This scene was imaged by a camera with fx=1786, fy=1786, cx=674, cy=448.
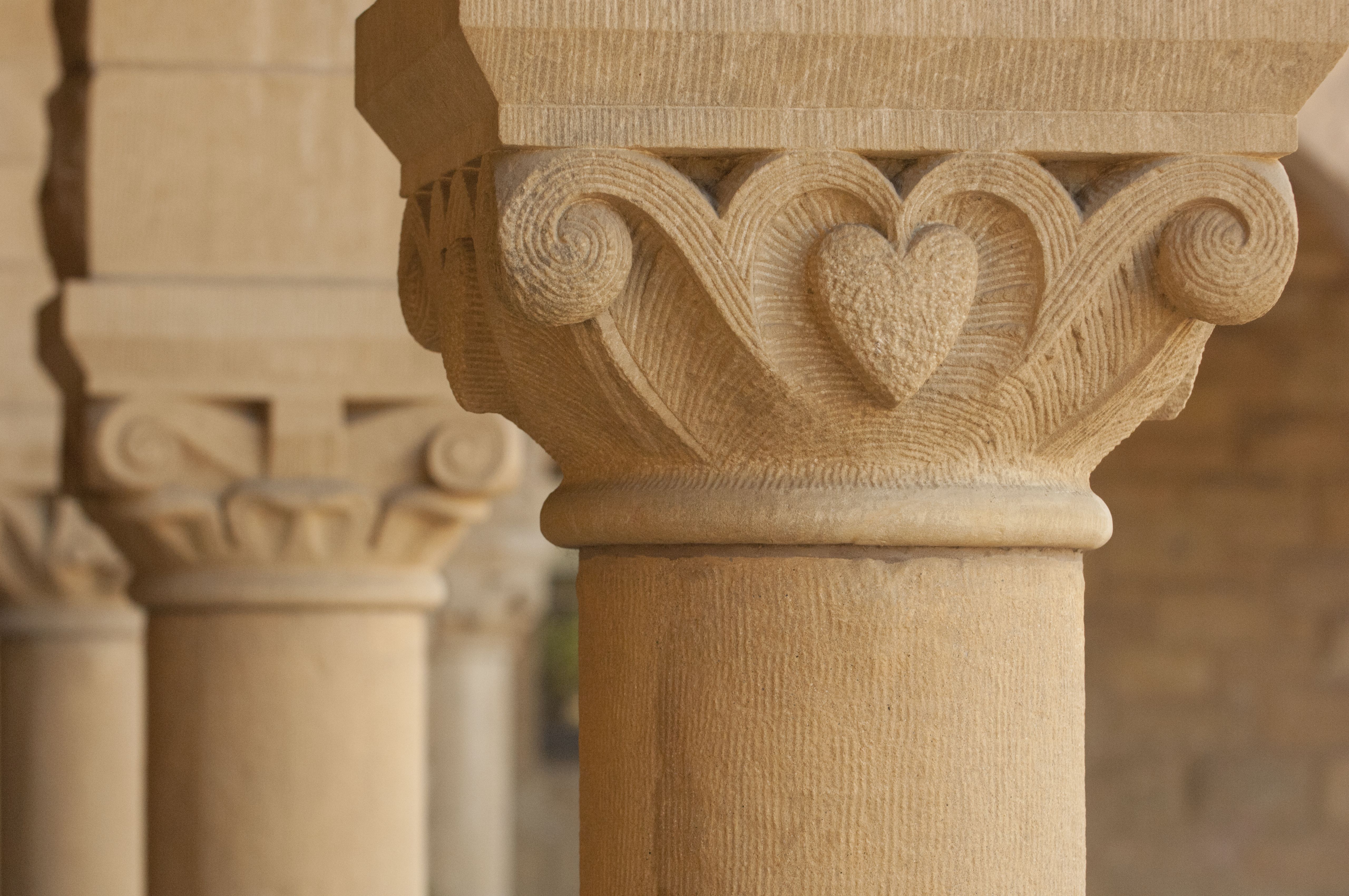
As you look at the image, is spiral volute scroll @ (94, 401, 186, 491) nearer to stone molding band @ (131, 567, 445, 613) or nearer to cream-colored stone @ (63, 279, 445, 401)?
cream-colored stone @ (63, 279, 445, 401)

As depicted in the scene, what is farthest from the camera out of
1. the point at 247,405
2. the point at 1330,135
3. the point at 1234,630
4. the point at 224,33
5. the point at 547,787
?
the point at 547,787

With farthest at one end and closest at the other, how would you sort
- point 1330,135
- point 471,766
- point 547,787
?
point 547,787
point 471,766
point 1330,135

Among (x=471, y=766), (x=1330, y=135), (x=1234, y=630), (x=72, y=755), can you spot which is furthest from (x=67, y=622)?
(x=1330, y=135)

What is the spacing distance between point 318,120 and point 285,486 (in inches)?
28.7

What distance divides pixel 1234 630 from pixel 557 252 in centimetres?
553

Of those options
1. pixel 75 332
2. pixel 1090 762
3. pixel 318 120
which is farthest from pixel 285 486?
pixel 1090 762

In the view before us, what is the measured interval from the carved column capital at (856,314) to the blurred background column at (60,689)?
171 inches

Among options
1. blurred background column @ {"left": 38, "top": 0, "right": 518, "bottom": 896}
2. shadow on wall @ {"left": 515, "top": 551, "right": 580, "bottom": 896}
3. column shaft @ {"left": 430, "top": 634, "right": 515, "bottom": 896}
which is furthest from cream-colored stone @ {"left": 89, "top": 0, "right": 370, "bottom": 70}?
shadow on wall @ {"left": 515, "top": 551, "right": 580, "bottom": 896}

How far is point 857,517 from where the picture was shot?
58.4 inches

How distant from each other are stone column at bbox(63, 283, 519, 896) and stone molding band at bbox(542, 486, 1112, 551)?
2.09 m

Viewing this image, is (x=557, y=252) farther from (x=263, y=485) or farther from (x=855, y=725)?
(x=263, y=485)

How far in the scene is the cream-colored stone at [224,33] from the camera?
348 cm

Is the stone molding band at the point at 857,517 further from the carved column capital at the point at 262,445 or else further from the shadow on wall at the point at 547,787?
the shadow on wall at the point at 547,787

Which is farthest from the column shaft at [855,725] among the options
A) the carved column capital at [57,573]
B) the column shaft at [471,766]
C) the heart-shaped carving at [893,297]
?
the column shaft at [471,766]
